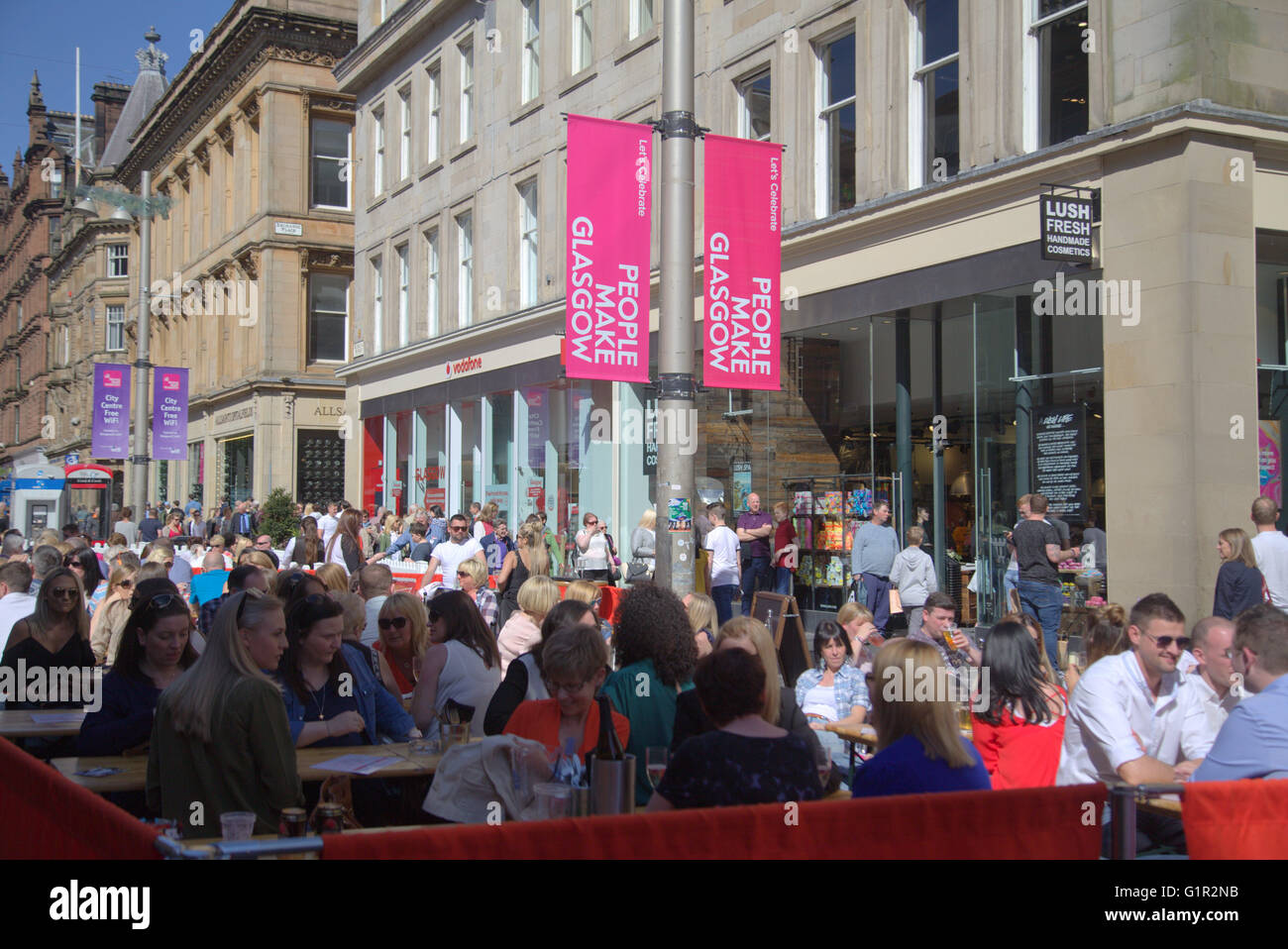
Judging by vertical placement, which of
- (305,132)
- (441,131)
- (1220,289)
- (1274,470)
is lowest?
(1274,470)

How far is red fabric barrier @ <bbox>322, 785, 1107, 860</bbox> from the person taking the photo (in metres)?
3.20

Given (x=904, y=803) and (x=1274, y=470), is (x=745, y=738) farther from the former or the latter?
(x=1274, y=470)

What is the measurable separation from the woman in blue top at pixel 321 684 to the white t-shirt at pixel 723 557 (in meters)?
9.35

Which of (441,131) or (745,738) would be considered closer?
(745,738)

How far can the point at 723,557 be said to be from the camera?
51.3 ft

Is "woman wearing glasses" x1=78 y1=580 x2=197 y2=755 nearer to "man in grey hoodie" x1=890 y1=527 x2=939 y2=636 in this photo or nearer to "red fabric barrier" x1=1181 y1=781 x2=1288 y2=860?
"red fabric barrier" x1=1181 y1=781 x2=1288 y2=860

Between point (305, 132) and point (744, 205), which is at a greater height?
point (305, 132)

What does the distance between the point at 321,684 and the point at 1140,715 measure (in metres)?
4.10

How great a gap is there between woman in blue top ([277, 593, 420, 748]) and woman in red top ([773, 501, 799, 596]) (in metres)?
11.0

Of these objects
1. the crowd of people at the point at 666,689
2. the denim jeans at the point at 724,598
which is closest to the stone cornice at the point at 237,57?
the denim jeans at the point at 724,598

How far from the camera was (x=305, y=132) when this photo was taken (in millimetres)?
38688
